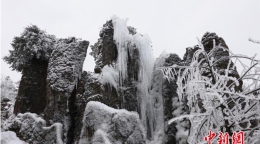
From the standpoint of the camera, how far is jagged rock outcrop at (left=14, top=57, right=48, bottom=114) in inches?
394

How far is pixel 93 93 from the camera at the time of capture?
29.8ft

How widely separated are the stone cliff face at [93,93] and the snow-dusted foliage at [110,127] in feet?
0.15

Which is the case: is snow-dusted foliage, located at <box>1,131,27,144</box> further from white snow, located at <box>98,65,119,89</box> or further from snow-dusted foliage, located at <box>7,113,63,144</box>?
white snow, located at <box>98,65,119,89</box>

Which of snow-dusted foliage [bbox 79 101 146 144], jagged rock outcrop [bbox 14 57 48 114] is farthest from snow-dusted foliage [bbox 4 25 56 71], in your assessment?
snow-dusted foliage [bbox 79 101 146 144]

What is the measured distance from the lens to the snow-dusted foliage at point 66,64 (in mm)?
9109

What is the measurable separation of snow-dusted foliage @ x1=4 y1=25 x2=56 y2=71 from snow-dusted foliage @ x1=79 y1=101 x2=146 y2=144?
5.00 metres

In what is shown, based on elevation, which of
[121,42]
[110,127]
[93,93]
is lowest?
[110,127]

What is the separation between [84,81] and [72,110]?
1.16 meters

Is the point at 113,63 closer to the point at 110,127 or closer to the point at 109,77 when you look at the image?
the point at 109,77

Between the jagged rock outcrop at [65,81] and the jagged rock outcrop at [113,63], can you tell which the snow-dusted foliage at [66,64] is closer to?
the jagged rock outcrop at [65,81]

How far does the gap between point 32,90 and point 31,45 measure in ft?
6.26

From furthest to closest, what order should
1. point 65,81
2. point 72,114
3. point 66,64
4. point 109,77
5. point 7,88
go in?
point 7,88
point 66,64
point 65,81
point 72,114
point 109,77

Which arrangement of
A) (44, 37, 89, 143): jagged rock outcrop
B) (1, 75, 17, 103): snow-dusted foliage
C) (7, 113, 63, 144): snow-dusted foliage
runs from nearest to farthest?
(7, 113, 63, 144): snow-dusted foliage, (44, 37, 89, 143): jagged rock outcrop, (1, 75, 17, 103): snow-dusted foliage

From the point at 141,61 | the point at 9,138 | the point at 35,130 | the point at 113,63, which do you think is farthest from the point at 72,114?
the point at 141,61
